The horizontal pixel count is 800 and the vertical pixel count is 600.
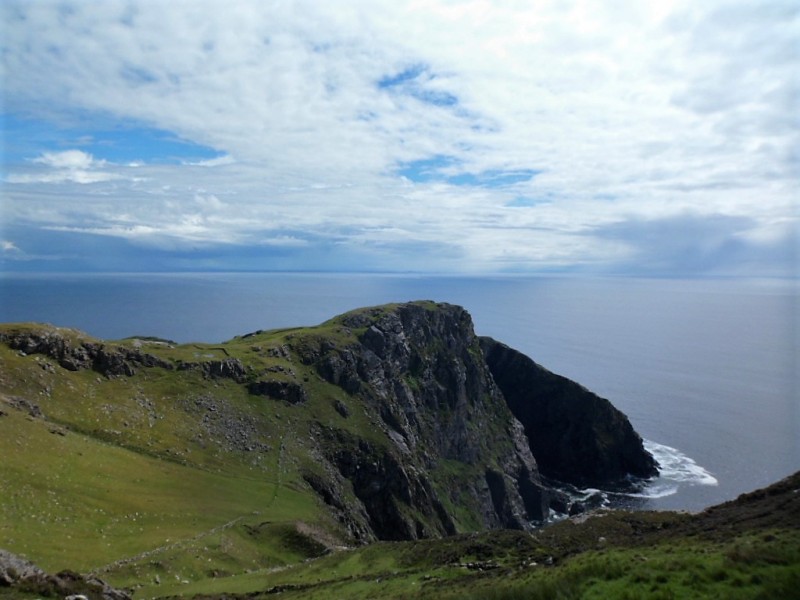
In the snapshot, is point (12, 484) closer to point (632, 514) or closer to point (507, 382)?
point (632, 514)

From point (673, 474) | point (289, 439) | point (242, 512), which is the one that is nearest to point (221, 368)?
point (289, 439)

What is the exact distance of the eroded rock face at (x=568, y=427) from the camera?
473 feet

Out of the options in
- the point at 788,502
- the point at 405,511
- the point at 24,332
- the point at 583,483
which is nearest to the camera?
the point at 788,502

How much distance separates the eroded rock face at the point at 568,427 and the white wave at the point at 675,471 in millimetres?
3672

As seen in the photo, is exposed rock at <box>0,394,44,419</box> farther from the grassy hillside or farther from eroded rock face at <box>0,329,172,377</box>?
eroded rock face at <box>0,329,172,377</box>

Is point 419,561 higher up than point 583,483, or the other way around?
point 419,561

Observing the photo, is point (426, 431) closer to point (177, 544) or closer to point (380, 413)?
point (380, 413)

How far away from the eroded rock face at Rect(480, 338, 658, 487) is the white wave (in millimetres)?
3672

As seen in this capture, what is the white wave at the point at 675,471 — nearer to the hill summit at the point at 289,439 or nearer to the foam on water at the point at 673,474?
the foam on water at the point at 673,474

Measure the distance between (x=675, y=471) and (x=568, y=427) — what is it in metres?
29.4


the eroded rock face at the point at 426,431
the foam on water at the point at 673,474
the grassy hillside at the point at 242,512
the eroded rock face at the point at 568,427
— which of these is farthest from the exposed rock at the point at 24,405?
the eroded rock face at the point at 568,427

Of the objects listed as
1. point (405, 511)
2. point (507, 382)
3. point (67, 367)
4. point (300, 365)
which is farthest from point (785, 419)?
point (67, 367)

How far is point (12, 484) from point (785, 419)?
182 meters

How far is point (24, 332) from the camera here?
226 ft
